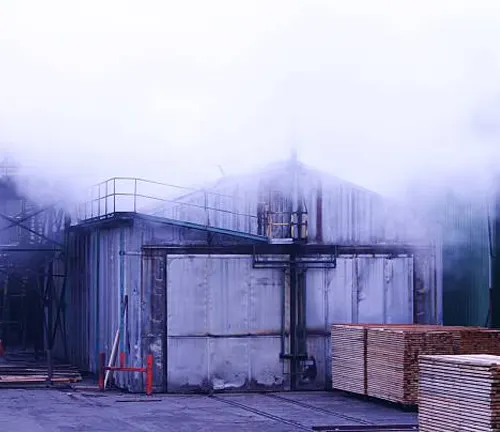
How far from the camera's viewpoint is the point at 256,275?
27.5 metres

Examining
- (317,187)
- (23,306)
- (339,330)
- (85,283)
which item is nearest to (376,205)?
(317,187)

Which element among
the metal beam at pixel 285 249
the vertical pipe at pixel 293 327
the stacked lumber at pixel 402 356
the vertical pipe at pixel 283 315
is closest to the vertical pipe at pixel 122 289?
the metal beam at pixel 285 249

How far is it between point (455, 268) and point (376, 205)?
13.6 feet

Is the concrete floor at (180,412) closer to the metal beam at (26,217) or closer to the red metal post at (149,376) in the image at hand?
the red metal post at (149,376)

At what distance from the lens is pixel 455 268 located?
30672mm

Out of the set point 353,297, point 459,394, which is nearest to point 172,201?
point 353,297

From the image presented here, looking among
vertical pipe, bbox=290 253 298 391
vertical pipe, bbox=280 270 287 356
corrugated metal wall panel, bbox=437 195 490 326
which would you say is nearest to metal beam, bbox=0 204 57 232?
vertical pipe, bbox=280 270 287 356

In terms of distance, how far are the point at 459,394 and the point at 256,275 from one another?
11.5 m

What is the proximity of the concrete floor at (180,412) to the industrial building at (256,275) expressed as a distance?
1.01 m

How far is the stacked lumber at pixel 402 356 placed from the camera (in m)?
23.1

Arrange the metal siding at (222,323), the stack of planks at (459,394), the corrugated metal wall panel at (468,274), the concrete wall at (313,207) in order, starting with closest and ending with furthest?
the stack of planks at (459,394)
the metal siding at (222,323)
the concrete wall at (313,207)
the corrugated metal wall panel at (468,274)

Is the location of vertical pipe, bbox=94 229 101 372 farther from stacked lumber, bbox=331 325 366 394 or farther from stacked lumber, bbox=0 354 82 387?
stacked lumber, bbox=331 325 366 394

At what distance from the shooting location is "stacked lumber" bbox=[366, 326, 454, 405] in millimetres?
23062

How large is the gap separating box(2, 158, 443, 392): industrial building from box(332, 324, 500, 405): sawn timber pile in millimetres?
2353
